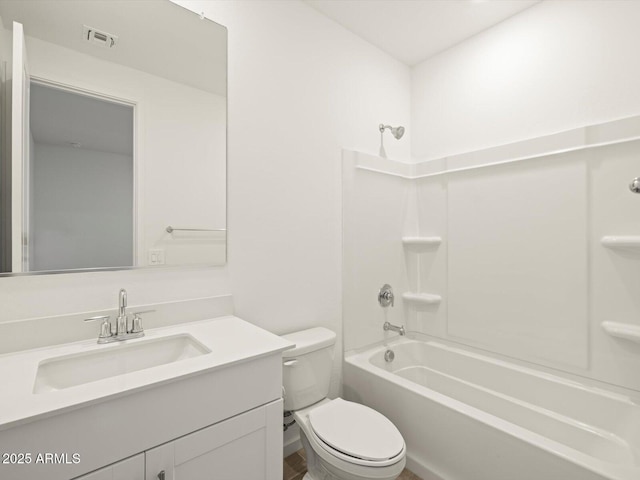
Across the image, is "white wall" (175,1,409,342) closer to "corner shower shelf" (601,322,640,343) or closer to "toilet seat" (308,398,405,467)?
"toilet seat" (308,398,405,467)

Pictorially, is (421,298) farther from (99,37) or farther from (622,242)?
(99,37)

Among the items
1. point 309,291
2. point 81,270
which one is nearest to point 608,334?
point 309,291

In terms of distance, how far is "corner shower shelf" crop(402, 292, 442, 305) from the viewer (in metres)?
2.33

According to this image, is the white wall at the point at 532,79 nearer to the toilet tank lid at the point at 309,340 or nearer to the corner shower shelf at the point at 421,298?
the corner shower shelf at the point at 421,298

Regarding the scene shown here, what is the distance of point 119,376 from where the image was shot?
0.93 meters

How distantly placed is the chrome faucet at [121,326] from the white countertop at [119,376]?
3 centimetres

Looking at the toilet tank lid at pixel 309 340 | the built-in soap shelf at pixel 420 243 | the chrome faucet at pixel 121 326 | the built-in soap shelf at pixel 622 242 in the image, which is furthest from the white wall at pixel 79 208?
the built-in soap shelf at pixel 622 242

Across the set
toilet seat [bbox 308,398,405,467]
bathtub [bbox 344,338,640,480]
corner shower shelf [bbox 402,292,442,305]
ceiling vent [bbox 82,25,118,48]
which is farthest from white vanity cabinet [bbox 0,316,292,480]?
corner shower shelf [bbox 402,292,442,305]

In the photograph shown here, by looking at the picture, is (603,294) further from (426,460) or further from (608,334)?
(426,460)

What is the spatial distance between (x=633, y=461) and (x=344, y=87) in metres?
2.43

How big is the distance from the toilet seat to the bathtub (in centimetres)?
31

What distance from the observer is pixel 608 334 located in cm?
161

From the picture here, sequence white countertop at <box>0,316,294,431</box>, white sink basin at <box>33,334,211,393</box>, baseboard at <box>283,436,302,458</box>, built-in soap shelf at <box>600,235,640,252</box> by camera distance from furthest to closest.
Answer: baseboard at <box>283,436,302,458</box>
built-in soap shelf at <box>600,235,640,252</box>
white sink basin at <box>33,334,211,393</box>
white countertop at <box>0,316,294,431</box>

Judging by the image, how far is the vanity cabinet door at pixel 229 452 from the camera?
36.8 inches
